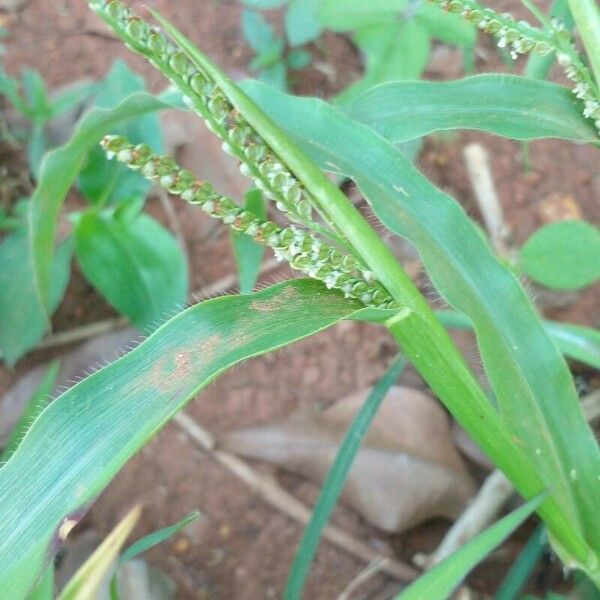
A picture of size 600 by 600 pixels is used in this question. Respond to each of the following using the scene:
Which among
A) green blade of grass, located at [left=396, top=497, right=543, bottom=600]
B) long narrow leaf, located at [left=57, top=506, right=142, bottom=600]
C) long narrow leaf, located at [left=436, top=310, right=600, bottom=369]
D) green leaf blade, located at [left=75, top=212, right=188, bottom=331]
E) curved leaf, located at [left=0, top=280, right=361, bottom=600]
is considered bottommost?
long narrow leaf, located at [left=436, top=310, right=600, bottom=369]

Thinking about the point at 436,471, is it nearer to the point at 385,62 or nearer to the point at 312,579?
the point at 312,579

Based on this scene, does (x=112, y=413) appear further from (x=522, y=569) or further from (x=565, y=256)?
(x=565, y=256)

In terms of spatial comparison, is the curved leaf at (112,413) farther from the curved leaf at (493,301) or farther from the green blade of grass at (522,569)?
the green blade of grass at (522,569)

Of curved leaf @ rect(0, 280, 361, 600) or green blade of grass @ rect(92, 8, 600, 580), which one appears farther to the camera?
green blade of grass @ rect(92, 8, 600, 580)

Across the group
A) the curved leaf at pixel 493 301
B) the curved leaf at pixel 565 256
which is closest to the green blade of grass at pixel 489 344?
the curved leaf at pixel 493 301

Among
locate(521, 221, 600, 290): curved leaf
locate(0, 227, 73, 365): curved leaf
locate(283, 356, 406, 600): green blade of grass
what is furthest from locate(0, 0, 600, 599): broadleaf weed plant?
locate(0, 227, 73, 365): curved leaf

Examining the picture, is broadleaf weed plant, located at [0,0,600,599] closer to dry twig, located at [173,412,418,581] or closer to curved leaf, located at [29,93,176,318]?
curved leaf, located at [29,93,176,318]

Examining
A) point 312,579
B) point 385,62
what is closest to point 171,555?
point 312,579
